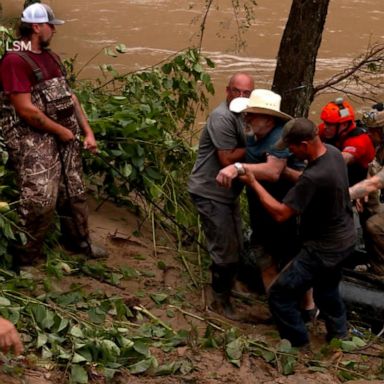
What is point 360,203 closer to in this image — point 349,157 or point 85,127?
point 349,157

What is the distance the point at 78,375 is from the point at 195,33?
14.8 meters

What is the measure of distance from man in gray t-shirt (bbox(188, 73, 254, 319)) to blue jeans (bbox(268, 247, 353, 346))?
0.60 meters

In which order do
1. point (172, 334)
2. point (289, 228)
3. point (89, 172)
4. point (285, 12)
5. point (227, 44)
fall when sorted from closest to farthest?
point (172, 334), point (289, 228), point (89, 172), point (227, 44), point (285, 12)

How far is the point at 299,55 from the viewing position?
8.34 metres

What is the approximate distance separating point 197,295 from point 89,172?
140 centimetres

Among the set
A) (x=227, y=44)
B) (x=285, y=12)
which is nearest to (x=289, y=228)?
(x=227, y=44)

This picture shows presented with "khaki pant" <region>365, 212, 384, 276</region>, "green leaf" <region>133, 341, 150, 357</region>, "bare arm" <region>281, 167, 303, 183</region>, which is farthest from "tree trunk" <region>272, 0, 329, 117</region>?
"green leaf" <region>133, 341, 150, 357</region>

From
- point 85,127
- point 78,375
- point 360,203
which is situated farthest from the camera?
point 360,203

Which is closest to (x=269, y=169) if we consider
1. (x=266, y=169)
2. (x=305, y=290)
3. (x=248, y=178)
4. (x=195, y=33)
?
(x=266, y=169)

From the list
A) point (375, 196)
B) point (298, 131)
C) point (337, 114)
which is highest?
point (298, 131)

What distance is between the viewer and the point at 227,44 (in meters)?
19.3

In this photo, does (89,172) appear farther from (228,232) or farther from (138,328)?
(138,328)

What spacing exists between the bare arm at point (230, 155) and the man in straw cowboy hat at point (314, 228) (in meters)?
0.38

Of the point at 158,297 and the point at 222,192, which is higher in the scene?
the point at 222,192
